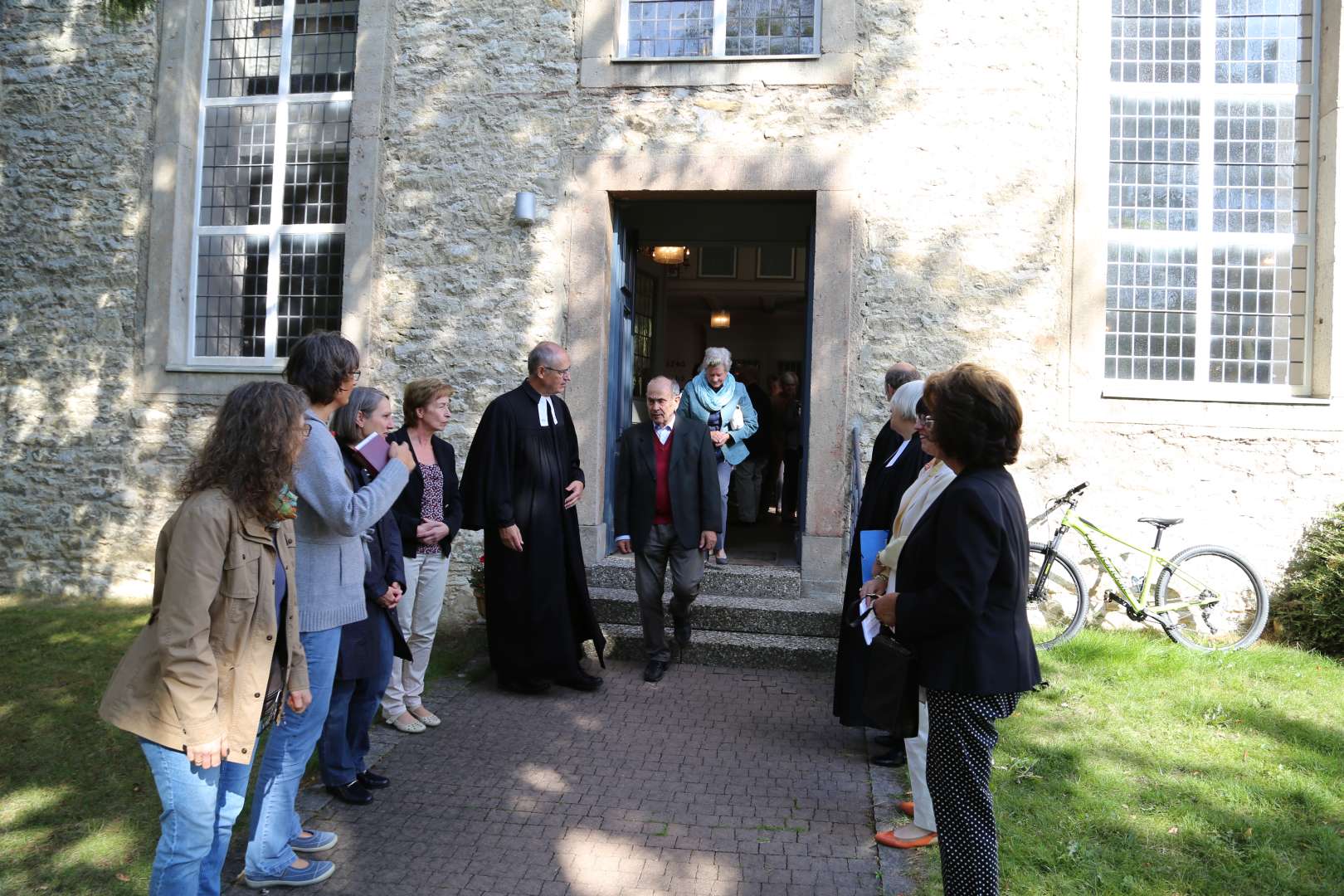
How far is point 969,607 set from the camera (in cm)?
285

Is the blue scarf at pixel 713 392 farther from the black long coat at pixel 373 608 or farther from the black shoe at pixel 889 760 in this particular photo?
the black long coat at pixel 373 608

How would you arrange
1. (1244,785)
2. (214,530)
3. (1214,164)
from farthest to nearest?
(1214,164)
(1244,785)
(214,530)

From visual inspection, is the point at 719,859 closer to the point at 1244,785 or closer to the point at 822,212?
the point at 1244,785

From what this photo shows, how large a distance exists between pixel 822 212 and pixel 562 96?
2.29 meters

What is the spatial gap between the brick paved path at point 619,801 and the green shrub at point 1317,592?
3.41 m

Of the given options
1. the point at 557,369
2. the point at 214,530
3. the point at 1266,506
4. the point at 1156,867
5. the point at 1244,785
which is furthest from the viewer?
the point at 1266,506

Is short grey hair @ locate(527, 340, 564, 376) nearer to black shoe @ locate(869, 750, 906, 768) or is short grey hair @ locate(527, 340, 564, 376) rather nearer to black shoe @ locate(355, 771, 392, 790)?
black shoe @ locate(355, 771, 392, 790)

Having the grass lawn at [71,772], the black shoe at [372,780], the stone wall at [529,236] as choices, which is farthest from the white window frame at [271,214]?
the black shoe at [372,780]

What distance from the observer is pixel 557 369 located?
5.98 m

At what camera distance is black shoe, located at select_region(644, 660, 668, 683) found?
20.7 feet

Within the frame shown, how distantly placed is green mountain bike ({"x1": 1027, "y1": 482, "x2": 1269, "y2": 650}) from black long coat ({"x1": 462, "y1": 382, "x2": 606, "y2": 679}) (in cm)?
325

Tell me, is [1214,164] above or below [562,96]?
below

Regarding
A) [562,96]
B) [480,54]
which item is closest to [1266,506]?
[562,96]

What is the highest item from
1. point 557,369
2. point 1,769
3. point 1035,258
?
point 1035,258
